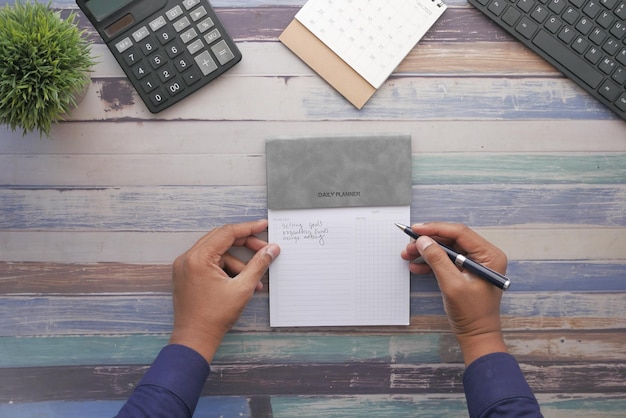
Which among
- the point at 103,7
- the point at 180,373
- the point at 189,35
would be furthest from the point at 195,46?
the point at 180,373

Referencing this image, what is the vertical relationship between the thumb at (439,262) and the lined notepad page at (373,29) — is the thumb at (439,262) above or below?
below

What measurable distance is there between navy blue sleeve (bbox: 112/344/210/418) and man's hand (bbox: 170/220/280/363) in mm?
18

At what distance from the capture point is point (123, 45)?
2.46 ft

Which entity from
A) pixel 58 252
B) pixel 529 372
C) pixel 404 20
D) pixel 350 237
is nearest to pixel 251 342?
pixel 350 237

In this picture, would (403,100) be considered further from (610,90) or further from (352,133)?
(610,90)

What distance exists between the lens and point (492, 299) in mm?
726

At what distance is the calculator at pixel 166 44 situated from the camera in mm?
749

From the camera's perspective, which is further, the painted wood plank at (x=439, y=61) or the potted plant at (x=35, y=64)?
the painted wood plank at (x=439, y=61)

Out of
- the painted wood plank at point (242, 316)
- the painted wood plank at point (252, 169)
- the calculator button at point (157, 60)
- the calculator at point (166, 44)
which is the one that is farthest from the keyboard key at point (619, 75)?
the calculator button at point (157, 60)

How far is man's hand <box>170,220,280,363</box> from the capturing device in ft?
2.39

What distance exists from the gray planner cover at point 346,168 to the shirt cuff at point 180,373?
0.26 meters

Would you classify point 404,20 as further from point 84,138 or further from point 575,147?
point 84,138

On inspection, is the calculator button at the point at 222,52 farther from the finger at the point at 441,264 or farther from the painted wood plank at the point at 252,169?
the finger at the point at 441,264

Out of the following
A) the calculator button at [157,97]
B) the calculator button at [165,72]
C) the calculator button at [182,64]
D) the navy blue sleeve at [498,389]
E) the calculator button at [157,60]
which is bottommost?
the navy blue sleeve at [498,389]
